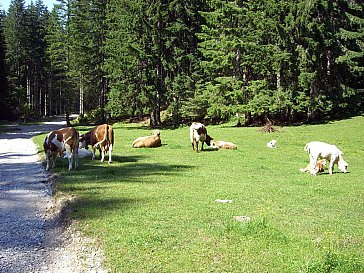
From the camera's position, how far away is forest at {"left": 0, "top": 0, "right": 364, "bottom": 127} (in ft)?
105

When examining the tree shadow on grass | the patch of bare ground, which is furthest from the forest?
the patch of bare ground

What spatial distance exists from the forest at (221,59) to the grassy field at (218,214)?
17888 mm

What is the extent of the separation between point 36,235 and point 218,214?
348 centimetres

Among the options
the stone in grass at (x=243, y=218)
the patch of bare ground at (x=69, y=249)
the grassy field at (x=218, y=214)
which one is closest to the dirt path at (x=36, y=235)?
the patch of bare ground at (x=69, y=249)

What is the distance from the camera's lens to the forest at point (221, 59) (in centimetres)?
3203

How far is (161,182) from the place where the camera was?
11141mm

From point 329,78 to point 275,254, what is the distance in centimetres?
3109

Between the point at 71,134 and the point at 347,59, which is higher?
the point at 347,59

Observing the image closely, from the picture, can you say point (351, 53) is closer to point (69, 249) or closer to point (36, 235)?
point (36, 235)

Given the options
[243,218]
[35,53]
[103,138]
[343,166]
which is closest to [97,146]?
[103,138]

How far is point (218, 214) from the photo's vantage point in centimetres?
748

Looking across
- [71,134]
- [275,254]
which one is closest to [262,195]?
[275,254]

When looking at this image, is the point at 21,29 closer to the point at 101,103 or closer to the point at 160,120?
the point at 101,103

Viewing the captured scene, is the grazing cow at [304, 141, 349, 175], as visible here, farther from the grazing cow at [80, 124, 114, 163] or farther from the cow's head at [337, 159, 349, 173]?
the grazing cow at [80, 124, 114, 163]
